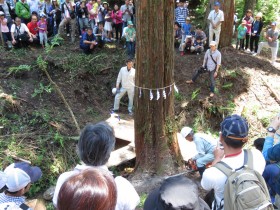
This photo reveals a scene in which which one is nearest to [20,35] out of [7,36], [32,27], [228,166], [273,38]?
[7,36]

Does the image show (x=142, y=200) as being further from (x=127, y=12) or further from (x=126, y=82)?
(x=127, y=12)

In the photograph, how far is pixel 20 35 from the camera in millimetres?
11266

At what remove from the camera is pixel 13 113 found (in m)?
8.12

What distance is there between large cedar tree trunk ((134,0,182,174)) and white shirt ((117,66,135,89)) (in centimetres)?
332

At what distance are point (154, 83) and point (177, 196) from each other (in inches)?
146

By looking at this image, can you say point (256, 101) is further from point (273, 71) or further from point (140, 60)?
point (140, 60)

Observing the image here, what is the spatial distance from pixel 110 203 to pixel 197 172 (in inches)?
191

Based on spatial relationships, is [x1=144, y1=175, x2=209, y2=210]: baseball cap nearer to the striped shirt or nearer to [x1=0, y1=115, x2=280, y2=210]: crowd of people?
[x1=0, y1=115, x2=280, y2=210]: crowd of people

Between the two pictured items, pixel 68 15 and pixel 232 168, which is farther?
pixel 68 15

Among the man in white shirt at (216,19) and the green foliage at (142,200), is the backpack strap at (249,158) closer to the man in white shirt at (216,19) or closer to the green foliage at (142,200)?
the green foliage at (142,200)

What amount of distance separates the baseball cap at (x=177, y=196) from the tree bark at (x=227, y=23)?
33.8ft

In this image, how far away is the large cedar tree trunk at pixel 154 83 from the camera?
5.24m

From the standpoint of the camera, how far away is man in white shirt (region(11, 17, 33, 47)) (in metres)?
11.2

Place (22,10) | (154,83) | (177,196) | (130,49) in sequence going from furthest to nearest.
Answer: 1. (22,10)
2. (130,49)
3. (154,83)
4. (177,196)
